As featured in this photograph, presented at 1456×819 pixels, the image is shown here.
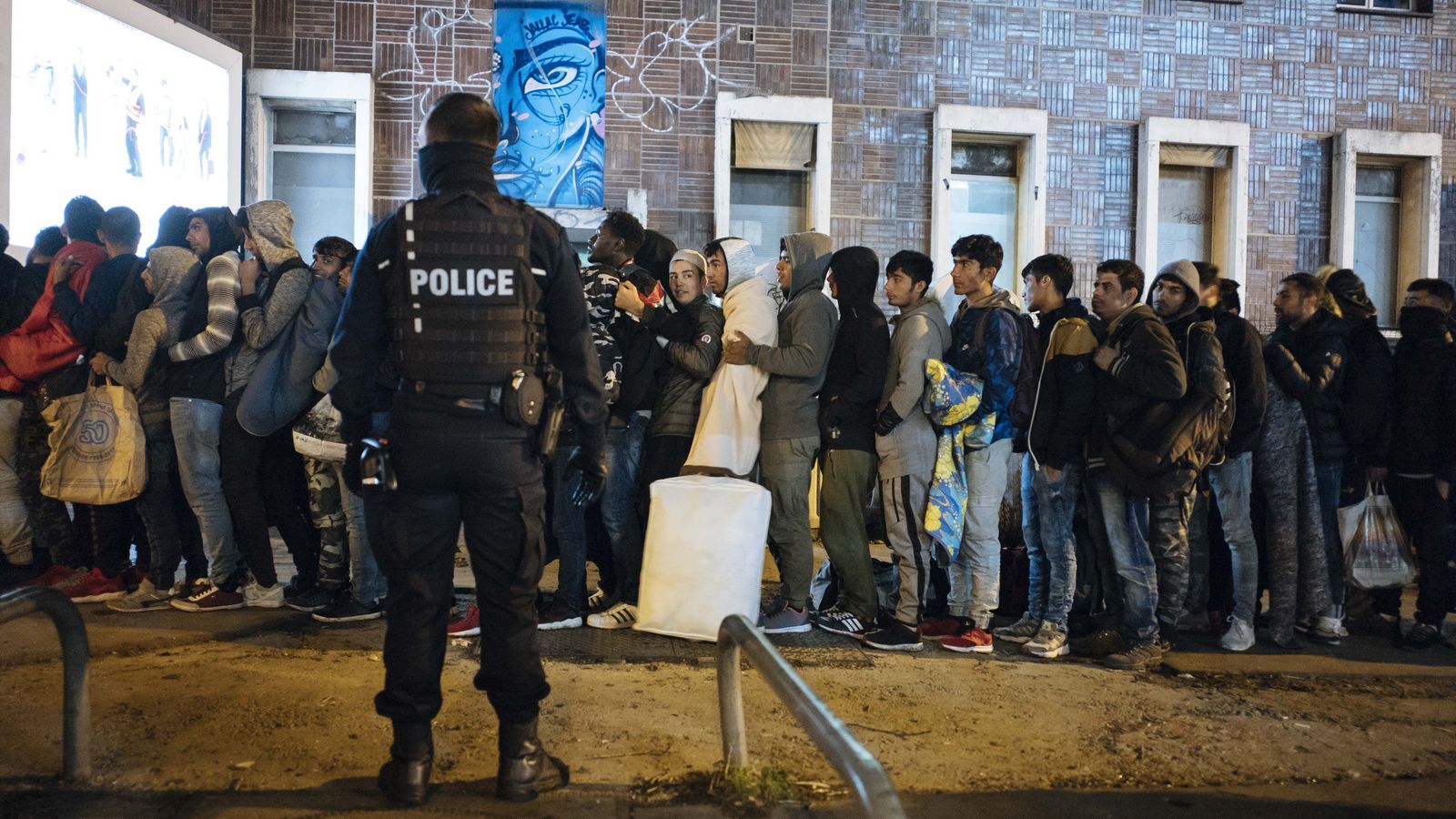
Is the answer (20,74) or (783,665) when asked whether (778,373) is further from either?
(20,74)

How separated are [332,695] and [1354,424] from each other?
540 centimetres

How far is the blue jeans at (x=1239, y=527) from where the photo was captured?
629 centimetres

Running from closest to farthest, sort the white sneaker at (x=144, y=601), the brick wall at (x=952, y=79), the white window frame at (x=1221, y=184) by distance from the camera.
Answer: the white sneaker at (x=144, y=601), the brick wall at (x=952, y=79), the white window frame at (x=1221, y=184)

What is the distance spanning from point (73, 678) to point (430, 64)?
7.37m

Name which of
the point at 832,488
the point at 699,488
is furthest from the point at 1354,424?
the point at 699,488

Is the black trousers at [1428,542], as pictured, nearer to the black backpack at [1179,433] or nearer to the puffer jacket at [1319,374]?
the puffer jacket at [1319,374]

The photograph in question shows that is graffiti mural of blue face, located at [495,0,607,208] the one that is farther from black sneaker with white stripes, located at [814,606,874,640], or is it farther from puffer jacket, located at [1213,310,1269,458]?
puffer jacket, located at [1213,310,1269,458]

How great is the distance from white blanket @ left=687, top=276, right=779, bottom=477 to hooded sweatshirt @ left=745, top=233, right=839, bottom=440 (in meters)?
0.08

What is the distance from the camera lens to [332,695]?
482 centimetres

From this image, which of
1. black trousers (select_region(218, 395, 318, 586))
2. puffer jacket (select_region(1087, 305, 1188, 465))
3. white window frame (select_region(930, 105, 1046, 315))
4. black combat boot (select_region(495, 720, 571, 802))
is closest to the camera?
black combat boot (select_region(495, 720, 571, 802))

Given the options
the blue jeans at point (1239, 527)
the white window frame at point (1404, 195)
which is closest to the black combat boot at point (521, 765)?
the blue jeans at point (1239, 527)

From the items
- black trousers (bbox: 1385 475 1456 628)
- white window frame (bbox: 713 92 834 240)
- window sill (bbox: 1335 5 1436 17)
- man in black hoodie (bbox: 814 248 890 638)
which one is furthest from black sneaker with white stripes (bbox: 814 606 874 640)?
window sill (bbox: 1335 5 1436 17)

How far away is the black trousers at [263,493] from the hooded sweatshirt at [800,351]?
261 cm

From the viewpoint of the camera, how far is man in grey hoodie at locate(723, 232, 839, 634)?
20.1 ft
